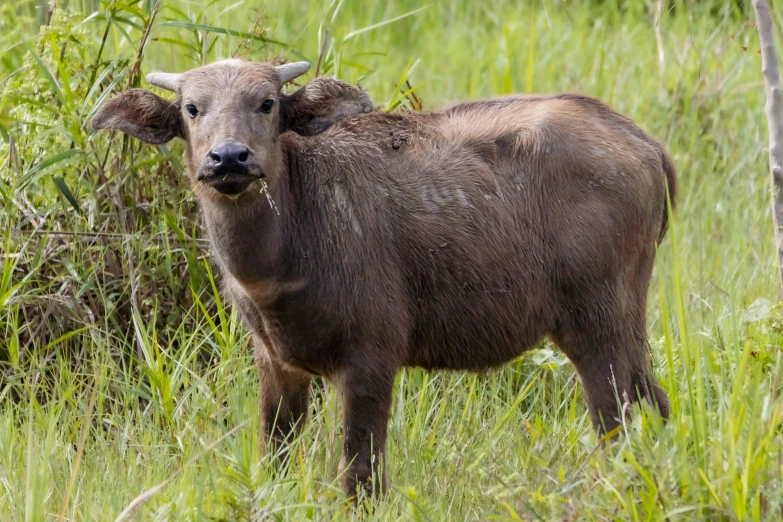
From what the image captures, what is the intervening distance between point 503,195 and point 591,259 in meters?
0.46

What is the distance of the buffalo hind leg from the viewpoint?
4668 mm

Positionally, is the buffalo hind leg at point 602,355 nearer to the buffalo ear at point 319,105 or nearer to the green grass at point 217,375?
the green grass at point 217,375

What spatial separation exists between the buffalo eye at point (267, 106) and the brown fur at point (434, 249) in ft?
0.12

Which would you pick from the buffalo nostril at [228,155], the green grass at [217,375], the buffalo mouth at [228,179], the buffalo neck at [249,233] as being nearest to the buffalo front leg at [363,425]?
the green grass at [217,375]

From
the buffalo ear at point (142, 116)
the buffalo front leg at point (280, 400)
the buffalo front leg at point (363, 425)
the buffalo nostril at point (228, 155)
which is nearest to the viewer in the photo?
the buffalo nostril at point (228, 155)

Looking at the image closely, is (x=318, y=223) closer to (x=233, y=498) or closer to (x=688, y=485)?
(x=233, y=498)

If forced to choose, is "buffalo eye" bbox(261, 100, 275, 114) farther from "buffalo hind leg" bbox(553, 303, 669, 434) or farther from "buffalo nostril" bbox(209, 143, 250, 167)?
"buffalo hind leg" bbox(553, 303, 669, 434)

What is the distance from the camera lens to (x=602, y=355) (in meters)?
4.70

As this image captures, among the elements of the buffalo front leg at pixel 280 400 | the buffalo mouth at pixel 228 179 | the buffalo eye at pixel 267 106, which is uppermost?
the buffalo eye at pixel 267 106

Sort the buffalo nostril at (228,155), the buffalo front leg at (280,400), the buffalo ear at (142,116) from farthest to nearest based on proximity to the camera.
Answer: the buffalo front leg at (280,400), the buffalo ear at (142,116), the buffalo nostril at (228,155)

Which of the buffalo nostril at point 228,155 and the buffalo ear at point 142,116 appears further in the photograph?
the buffalo ear at point 142,116

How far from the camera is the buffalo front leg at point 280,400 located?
15.3ft

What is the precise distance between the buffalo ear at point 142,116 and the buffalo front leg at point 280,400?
97 centimetres

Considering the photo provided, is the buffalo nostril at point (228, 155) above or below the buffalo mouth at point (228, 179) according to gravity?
above
